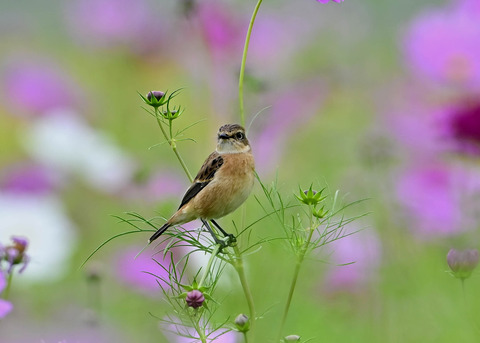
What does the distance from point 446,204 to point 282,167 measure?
88cm

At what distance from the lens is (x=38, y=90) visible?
12.0 ft

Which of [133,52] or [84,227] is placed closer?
[84,227]

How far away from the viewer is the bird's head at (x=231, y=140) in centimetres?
141

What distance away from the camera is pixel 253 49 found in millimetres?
3906

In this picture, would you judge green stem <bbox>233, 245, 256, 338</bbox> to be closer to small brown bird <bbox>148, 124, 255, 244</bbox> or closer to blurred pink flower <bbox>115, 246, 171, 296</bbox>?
small brown bird <bbox>148, 124, 255, 244</bbox>

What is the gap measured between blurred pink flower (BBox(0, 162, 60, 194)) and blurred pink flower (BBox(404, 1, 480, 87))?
1.16m

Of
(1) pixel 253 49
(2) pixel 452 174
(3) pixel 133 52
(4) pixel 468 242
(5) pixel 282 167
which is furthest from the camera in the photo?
(1) pixel 253 49

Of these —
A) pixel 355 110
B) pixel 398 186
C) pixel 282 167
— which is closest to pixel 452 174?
pixel 398 186

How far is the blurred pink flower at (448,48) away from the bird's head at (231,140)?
1132 mm

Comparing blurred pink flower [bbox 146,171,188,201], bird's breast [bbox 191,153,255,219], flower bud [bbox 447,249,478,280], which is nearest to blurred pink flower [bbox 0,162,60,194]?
blurred pink flower [bbox 146,171,188,201]

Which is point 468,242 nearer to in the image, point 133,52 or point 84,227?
point 84,227

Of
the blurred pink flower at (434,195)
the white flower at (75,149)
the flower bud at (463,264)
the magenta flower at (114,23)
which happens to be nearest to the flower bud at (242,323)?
the flower bud at (463,264)

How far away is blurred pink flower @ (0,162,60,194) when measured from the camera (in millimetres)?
2936

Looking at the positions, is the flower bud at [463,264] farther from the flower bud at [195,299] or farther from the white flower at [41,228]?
the white flower at [41,228]
